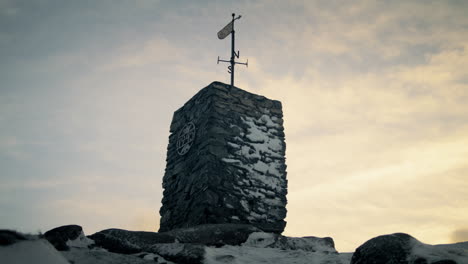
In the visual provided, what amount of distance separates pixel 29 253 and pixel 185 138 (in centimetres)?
560

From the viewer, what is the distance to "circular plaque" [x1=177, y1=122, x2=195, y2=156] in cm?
722

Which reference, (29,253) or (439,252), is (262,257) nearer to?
(439,252)

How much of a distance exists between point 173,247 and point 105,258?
2.10ft

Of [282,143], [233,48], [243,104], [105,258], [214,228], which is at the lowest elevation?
[105,258]

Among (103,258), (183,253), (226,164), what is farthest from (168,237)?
(226,164)

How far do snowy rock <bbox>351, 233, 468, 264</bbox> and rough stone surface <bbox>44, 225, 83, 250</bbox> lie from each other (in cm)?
216

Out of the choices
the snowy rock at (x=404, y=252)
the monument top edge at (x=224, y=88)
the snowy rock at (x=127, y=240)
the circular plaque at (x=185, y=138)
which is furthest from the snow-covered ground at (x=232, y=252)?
the monument top edge at (x=224, y=88)

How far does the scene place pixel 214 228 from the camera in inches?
192

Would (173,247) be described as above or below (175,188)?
below

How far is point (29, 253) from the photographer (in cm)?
186

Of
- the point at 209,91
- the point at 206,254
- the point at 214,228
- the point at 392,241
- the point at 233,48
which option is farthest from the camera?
the point at 233,48

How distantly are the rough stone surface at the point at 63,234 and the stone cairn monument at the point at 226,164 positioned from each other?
275cm

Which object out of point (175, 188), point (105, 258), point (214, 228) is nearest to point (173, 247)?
point (105, 258)

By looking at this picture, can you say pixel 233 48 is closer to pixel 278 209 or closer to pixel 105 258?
pixel 278 209
